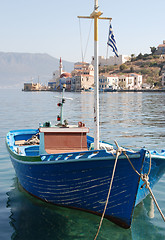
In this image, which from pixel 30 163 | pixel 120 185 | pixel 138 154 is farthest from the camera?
pixel 30 163

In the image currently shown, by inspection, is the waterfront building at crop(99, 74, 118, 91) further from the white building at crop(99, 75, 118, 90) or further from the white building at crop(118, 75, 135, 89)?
the white building at crop(118, 75, 135, 89)

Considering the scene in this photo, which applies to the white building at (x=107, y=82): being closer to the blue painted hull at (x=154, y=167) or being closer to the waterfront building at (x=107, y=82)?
the waterfront building at (x=107, y=82)

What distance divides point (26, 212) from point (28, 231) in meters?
1.31

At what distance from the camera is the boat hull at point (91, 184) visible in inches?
335

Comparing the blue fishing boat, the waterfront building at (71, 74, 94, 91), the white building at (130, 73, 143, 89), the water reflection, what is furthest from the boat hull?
the white building at (130, 73, 143, 89)

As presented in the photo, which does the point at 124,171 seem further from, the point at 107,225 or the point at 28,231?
the point at 28,231

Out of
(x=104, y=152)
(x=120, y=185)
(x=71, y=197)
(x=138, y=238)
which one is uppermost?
(x=104, y=152)

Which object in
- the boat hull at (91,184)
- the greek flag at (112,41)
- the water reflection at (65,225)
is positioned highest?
the greek flag at (112,41)

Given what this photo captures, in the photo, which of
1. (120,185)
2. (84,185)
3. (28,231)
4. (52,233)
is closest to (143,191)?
(120,185)

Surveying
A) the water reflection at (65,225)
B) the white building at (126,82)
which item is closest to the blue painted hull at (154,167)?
the water reflection at (65,225)

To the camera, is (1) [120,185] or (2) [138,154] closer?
(2) [138,154]

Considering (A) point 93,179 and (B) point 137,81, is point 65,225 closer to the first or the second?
(A) point 93,179

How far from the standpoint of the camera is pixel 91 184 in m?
9.04

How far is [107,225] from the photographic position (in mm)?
9258
